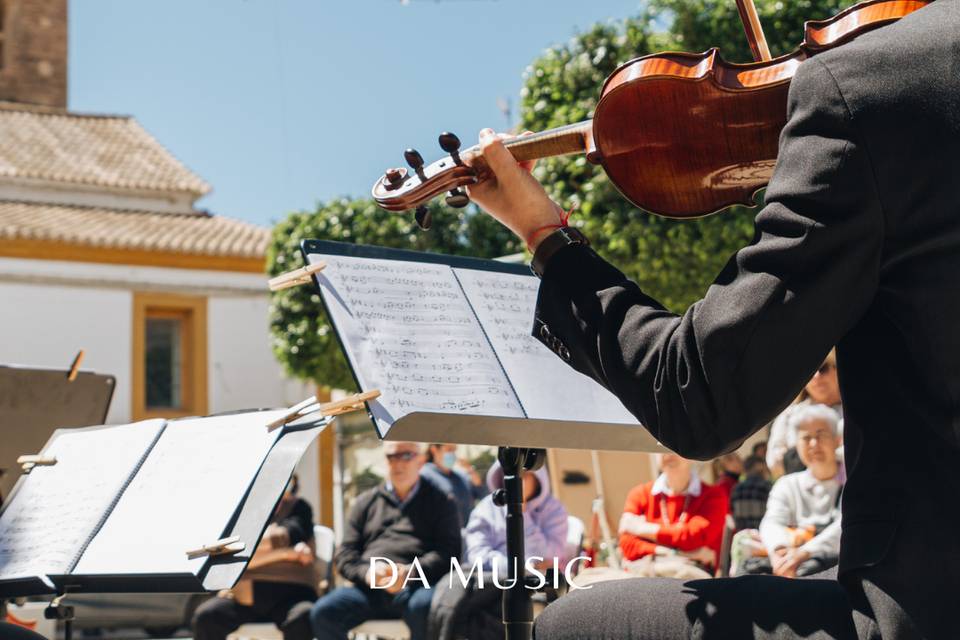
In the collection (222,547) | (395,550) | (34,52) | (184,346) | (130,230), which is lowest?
(395,550)

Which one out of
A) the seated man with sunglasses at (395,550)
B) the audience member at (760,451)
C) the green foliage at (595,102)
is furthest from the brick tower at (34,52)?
the seated man with sunglasses at (395,550)

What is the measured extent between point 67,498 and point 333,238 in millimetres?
13790

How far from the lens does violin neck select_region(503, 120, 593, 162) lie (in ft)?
5.86

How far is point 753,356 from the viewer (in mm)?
1241

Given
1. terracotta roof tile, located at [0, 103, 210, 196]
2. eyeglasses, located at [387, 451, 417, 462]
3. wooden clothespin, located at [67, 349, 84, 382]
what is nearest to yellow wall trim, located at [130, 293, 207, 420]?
terracotta roof tile, located at [0, 103, 210, 196]

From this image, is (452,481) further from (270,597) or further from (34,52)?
(34,52)

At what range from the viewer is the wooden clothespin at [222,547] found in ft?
6.72

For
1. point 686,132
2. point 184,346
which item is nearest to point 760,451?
point 686,132

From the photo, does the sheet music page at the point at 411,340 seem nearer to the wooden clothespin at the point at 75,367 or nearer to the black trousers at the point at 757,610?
the black trousers at the point at 757,610

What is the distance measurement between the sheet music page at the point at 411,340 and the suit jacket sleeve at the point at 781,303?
2.52 ft

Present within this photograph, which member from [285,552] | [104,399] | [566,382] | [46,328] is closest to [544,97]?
[285,552]

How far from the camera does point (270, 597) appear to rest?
5.95 metres

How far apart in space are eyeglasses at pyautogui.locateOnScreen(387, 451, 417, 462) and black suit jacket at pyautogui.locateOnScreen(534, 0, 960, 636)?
4.59m

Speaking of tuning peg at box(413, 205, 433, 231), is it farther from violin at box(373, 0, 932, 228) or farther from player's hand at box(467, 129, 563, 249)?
player's hand at box(467, 129, 563, 249)
